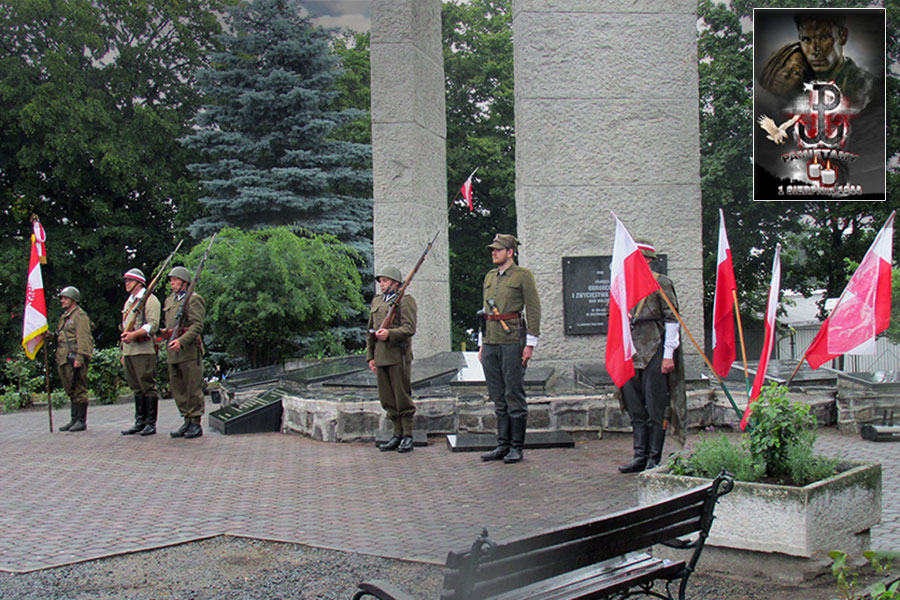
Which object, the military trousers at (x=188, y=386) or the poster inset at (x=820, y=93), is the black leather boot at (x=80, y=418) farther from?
the poster inset at (x=820, y=93)

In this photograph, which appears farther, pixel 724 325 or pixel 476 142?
pixel 476 142

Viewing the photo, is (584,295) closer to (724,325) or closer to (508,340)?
(508,340)

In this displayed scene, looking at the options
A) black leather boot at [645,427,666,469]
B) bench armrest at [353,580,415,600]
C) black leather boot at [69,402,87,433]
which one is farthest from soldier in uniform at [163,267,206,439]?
bench armrest at [353,580,415,600]

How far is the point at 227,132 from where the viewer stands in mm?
24375

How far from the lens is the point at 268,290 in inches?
637

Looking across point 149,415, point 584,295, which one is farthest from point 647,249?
point 149,415

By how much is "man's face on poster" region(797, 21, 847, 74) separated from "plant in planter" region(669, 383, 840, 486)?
19.3 m

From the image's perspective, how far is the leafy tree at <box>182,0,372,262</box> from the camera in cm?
2283

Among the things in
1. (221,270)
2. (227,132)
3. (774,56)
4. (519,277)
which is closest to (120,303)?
(227,132)

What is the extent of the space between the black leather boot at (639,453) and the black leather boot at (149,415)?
604cm

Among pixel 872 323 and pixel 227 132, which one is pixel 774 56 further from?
pixel 872 323

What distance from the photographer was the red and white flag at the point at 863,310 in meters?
4.99

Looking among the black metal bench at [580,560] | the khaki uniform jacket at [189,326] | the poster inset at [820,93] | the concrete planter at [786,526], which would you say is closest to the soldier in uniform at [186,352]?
the khaki uniform jacket at [189,326]

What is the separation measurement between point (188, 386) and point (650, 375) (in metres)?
5.58
